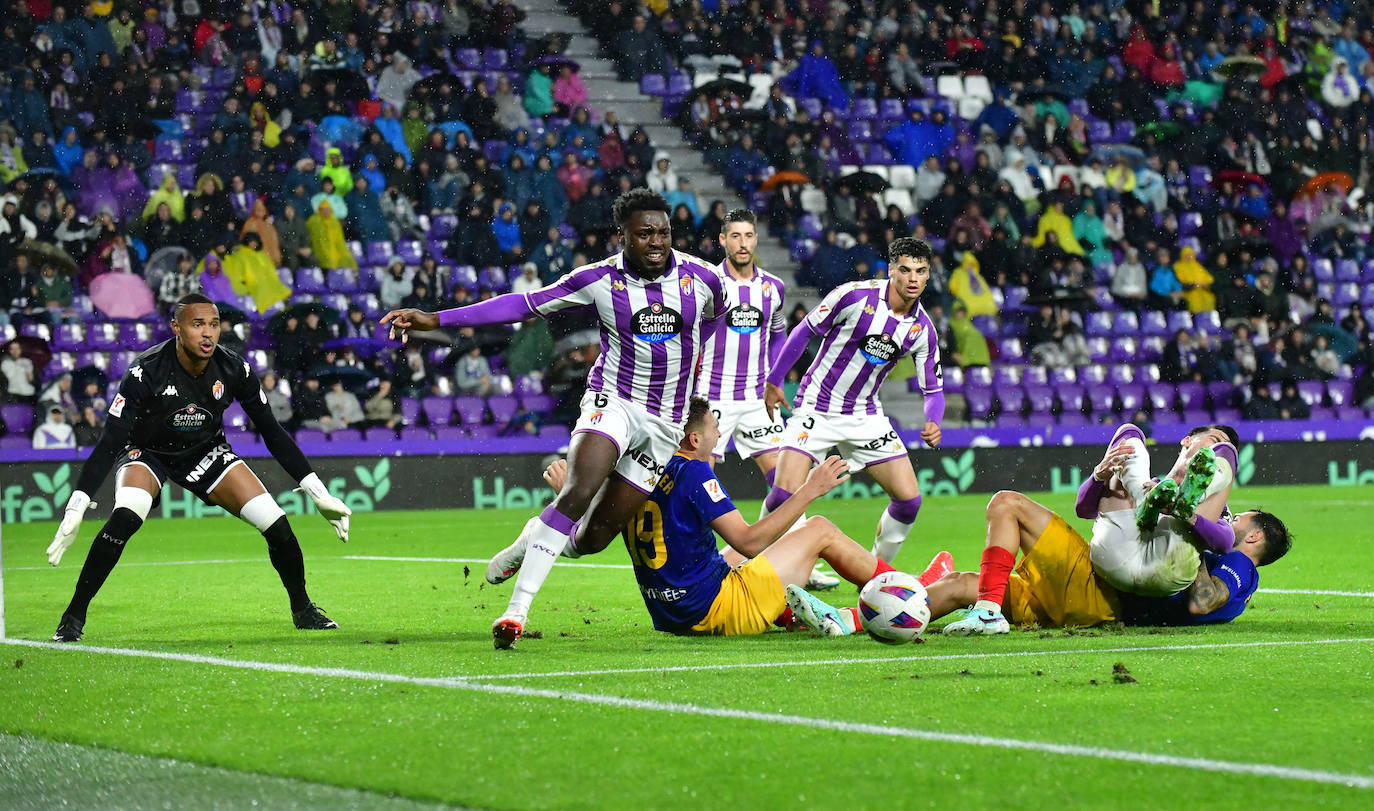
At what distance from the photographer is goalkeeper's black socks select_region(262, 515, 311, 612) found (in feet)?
27.4

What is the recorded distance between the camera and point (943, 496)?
21484 mm

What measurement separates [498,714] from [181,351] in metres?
3.69

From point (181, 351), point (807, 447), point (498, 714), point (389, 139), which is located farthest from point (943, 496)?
point (498, 714)

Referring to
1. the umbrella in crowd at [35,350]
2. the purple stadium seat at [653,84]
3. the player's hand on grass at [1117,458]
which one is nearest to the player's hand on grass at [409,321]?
the player's hand on grass at [1117,458]

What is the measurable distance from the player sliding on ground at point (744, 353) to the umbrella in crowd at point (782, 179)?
1243 centimetres

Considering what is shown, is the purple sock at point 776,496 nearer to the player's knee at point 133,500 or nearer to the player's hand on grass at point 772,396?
the player's hand on grass at point 772,396

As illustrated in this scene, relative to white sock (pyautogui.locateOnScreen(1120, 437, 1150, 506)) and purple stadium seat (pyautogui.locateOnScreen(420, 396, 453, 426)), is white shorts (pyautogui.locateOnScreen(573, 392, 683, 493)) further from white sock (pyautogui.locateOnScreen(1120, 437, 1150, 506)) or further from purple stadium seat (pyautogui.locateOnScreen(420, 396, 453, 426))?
purple stadium seat (pyautogui.locateOnScreen(420, 396, 453, 426))

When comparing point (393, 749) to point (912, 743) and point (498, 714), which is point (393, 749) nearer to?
point (498, 714)

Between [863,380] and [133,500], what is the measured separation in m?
4.97

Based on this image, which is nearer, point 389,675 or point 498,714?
point 498,714

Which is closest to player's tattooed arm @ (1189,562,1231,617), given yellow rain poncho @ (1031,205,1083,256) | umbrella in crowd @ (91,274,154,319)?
umbrella in crowd @ (91,274,154,319)

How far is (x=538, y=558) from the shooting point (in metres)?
7.64

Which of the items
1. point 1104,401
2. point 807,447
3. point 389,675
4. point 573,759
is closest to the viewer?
point 573,759

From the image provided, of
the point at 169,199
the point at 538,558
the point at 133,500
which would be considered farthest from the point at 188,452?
the point at 169,199
